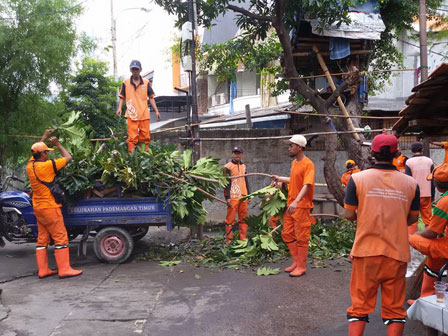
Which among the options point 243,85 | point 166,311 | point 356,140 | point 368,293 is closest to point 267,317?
point 166,311

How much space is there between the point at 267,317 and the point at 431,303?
208cm

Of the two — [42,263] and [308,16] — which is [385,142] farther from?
[308,16]

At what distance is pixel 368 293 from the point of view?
3.59 meters

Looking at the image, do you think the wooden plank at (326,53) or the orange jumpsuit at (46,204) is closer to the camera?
the orange jumpsuit at (46,204)

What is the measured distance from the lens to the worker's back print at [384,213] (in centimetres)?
359

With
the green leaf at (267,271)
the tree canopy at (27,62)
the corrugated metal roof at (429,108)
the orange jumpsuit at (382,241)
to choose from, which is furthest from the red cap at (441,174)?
the tree canopy at (27,62)

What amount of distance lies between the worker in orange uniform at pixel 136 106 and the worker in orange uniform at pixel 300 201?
113 inches

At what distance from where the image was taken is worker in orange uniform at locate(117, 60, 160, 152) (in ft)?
25.9

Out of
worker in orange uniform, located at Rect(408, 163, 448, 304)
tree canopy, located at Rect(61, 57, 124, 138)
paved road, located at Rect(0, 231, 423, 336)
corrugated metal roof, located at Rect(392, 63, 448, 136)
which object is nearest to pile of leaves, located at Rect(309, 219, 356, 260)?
paved road, located at Rect(0, 231, 423, 336)

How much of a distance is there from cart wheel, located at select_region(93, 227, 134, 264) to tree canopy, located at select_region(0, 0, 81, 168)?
13.2 ft

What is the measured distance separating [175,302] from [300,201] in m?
2.26

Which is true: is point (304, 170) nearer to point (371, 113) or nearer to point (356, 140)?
point (356, 140)

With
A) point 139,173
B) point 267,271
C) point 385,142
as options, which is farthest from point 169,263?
point 385,142

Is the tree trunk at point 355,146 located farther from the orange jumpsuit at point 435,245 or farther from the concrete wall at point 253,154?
the orange jumpsuit at point 435,245
